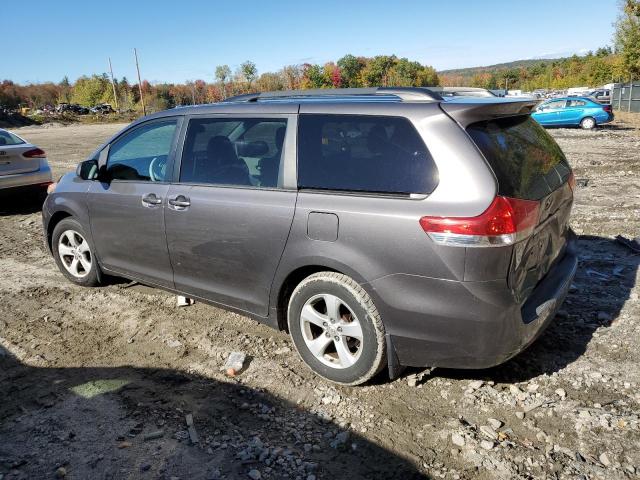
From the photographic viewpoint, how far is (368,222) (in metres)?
3.10

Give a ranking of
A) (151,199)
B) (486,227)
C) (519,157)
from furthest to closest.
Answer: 1. (151,199)
2. (519,157)
3. (486,227)

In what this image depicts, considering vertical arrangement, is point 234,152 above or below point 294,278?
above

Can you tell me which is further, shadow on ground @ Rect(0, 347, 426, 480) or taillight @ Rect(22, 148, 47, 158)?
taillight @ Rect(22, 148, 47, 158)

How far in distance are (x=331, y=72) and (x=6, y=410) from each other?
113 metres

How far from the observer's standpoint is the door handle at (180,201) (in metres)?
4.05

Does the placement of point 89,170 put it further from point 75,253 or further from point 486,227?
point 486,227

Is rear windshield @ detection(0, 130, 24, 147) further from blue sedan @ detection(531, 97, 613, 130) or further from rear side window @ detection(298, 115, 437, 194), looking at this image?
blue sedan @ detection(531, 97, 613, 130)

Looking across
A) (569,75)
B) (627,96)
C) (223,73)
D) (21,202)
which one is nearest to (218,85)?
(223,73)

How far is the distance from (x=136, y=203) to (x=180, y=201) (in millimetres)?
592

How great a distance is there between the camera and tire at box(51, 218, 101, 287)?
5234 mm

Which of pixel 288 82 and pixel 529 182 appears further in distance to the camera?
pixel 288 82

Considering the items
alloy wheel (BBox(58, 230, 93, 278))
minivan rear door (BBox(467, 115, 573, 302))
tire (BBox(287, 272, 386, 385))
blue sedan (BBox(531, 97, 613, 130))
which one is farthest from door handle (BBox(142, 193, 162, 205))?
blue sedan (BBox(531, 97, 613, 130))

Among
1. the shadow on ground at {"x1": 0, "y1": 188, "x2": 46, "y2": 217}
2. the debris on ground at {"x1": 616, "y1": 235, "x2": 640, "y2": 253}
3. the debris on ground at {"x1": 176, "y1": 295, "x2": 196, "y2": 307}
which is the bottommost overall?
the debris on ground at {"x1": 176, "y1": 295, "x2": 196, "y2": 307}

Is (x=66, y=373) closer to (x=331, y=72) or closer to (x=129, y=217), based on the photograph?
(x=129, y=217)
